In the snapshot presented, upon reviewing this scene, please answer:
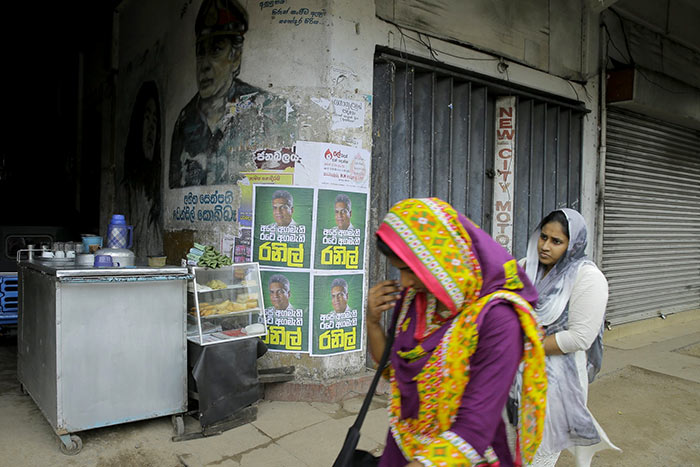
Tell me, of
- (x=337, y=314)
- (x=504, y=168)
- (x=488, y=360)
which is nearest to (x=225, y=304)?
(x=337, y=314)

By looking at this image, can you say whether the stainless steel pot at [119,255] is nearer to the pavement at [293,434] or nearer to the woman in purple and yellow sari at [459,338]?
the pavement at [293,434]

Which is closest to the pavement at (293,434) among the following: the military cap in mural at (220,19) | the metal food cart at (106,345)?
the metal food cart at (106,345)

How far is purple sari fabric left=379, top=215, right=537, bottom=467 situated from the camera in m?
1.26

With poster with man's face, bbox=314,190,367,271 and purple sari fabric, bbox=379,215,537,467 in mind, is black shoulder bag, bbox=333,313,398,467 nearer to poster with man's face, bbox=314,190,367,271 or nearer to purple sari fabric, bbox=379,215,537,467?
purple sari fabric, bbox=379,215,537,467

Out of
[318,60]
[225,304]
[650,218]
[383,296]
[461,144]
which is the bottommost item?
[225,304]

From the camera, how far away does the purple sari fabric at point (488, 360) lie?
126cm

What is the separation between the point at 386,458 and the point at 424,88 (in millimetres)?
4274

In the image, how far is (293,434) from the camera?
3.67 meters

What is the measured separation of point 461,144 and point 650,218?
467cm

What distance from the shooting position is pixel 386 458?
154 centimetres

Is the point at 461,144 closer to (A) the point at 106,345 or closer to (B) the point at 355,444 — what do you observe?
(A) the point at 106,345

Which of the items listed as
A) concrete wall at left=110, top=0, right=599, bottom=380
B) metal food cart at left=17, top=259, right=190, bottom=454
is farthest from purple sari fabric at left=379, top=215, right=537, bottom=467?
concrete wall at left=110, top=0, right=599, bottom=380

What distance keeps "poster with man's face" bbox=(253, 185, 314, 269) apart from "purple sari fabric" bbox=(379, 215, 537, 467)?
2.97 meters

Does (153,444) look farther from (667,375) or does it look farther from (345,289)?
(667,375)
